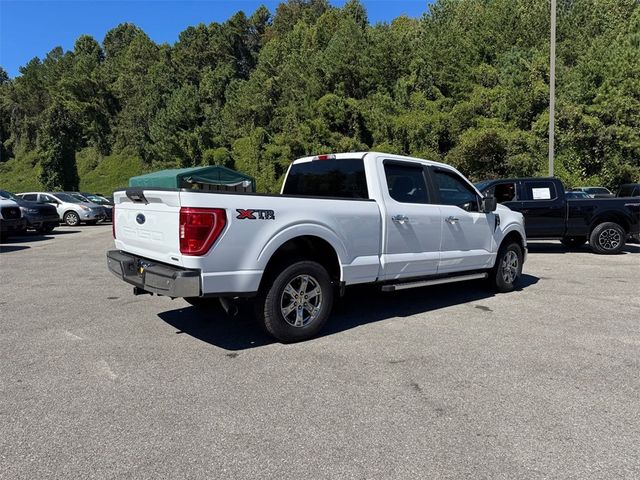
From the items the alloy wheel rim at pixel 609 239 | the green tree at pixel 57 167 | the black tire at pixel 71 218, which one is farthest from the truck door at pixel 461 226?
the green tree at pixel 57 167

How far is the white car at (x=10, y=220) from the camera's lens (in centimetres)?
1385

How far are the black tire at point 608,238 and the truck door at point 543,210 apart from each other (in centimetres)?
86

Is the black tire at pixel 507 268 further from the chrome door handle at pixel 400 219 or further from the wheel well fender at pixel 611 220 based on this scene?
the wheel well fender at pixel 611 220

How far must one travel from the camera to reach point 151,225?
15.7ft

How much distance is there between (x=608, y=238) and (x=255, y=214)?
10.4 m

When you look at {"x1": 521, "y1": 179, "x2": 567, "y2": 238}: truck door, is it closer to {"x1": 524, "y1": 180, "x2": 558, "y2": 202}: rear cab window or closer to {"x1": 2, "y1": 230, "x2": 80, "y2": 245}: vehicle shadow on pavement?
{"x1": 524, "y1": 180, "x2": 558, "y2": 202}: rear cab window

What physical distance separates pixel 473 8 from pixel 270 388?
47.7m

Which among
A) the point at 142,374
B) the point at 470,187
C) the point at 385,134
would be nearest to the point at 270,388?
the point at 142,374

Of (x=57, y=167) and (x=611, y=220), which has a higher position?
(x=57, y=167)

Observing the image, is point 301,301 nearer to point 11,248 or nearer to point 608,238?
point 608,238

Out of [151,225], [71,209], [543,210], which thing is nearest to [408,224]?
[151,225]

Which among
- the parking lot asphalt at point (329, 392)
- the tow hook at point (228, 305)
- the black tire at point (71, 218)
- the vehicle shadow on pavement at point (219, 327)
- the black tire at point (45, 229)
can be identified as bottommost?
the parking lot asphalt at point (329, 392)

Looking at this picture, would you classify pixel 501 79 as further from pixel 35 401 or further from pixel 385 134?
pixel 35 401

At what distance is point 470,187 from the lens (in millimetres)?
6941
